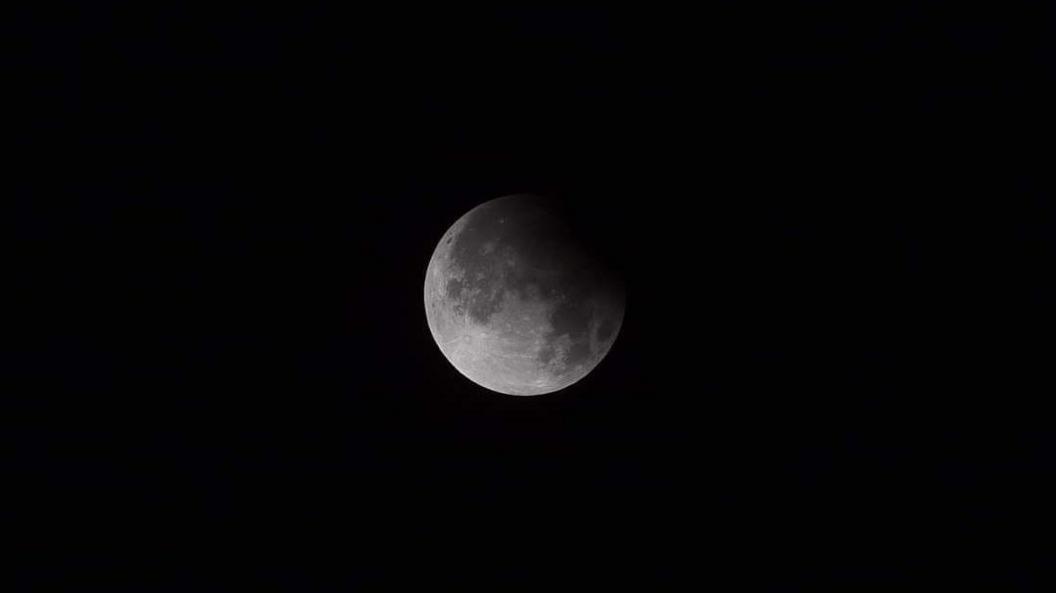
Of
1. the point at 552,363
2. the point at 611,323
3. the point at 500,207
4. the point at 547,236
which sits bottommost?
the point at 552,363

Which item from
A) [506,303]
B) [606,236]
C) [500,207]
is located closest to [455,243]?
[500,207]

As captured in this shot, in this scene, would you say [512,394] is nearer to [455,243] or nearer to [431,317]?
[431,317]

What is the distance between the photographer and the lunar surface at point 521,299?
14.7 ft

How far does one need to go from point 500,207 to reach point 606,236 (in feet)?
2.94

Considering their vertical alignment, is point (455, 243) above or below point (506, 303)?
above

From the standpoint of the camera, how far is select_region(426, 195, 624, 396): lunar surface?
4.48 metres

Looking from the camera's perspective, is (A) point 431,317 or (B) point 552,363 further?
(A) point 431,317

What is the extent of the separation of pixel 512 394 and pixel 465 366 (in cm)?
53

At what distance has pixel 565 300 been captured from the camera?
4.52m

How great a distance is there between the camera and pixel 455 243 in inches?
192

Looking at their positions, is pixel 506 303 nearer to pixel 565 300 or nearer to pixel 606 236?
pixel 565 300

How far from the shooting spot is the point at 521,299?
4.45m

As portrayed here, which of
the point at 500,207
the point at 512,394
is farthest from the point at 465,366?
the point at 500,207

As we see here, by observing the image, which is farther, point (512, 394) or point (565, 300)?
point (512, 394)
